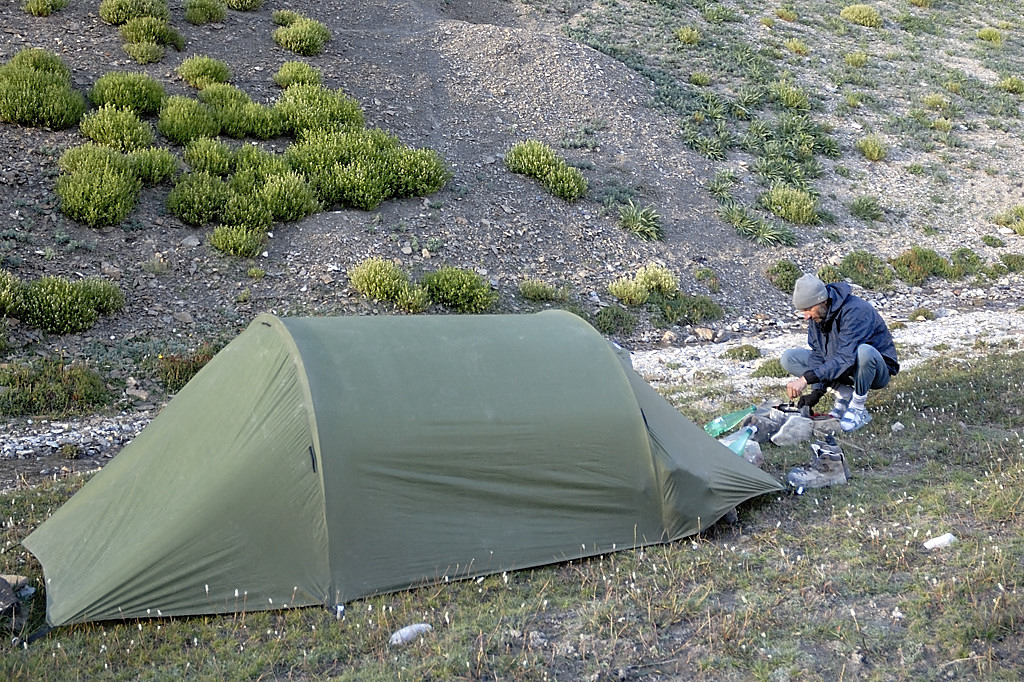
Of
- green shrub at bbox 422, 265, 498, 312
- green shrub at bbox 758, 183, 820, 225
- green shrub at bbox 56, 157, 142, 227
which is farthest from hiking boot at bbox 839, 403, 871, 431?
green shrub at bbox 758, 183, 820, 225

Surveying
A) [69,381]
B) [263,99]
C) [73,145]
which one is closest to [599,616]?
[69,381]

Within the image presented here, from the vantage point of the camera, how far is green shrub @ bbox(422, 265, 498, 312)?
1465 cm

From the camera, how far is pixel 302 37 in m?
20.3

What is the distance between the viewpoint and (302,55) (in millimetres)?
20438

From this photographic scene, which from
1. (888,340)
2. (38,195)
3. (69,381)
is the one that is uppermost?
(888,340)

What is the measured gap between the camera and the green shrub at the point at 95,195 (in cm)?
1393

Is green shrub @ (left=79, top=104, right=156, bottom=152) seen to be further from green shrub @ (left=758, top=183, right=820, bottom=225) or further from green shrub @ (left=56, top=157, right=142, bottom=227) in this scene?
green shrub @ (left=758, top=183, right=820, bottom=225)

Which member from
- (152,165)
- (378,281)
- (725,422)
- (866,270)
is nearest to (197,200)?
(152,165)

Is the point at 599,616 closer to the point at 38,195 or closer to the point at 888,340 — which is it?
the point at 888,340

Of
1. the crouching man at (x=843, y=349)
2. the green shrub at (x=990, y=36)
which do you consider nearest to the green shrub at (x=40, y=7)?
the crouching man at (x=843, y=349)

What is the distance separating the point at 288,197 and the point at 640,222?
6.90 m

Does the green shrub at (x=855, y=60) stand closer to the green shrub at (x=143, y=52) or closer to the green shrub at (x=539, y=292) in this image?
the green shrub at (x=539, y=292)

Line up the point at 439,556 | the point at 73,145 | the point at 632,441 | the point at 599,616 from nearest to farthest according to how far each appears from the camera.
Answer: the point at 599,616 < the point at 439,556 < the point at 632,441 < the point at 73,145

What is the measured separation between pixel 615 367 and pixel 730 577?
181 centimetres
